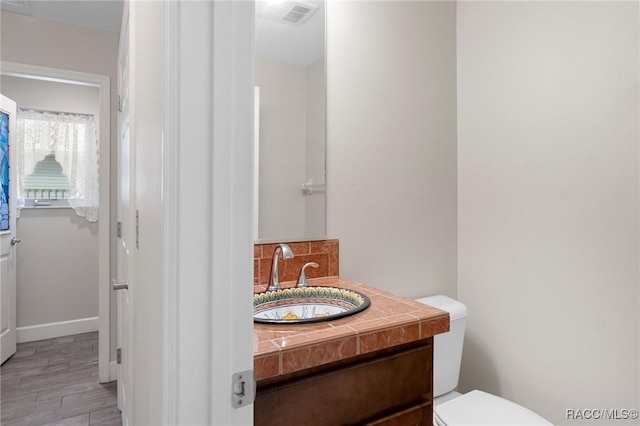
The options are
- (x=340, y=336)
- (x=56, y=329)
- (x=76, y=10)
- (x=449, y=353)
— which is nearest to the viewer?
(x=340, y=336)

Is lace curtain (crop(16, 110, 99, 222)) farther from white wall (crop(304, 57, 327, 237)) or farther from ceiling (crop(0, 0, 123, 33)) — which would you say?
white wall (crop(304, 57, 327, 237))

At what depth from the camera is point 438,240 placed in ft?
6.44

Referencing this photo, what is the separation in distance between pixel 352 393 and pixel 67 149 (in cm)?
357

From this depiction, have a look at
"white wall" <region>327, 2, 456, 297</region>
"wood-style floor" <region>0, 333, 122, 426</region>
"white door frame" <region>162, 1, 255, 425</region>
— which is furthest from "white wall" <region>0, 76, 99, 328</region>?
"white door frame" <region>162, 1, 255, 425</region>

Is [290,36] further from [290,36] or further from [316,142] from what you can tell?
[316,142]

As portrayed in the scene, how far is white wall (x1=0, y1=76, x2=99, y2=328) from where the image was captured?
3.17m

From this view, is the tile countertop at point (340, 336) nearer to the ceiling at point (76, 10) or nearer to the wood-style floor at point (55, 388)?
the wood-style floor at point (55, 388)

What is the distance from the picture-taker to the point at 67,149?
133 inches

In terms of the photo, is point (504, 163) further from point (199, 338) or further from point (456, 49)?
point (199, 338)

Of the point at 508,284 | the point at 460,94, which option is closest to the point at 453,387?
the point at 508,284

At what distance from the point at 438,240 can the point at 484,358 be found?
64 cm

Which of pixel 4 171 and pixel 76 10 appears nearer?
pixel 76 10

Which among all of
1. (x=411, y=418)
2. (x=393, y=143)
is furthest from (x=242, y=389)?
(x=393, y=143)

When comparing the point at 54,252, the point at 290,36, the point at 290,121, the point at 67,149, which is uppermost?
the point at 290,36
